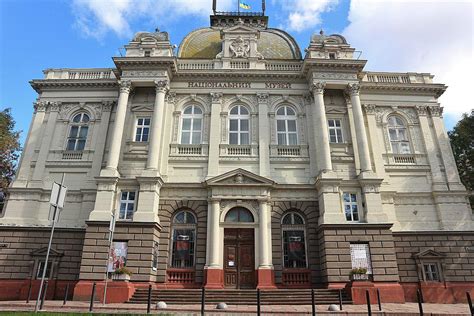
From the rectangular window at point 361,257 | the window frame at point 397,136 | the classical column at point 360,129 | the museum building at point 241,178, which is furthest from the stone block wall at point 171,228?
the window frame at point 397,136

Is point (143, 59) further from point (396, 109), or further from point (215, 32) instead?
point (396, 109)

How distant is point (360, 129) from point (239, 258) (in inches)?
432

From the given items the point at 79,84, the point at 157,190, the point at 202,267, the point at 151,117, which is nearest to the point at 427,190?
the point at 202,267

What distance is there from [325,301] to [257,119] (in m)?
11.9

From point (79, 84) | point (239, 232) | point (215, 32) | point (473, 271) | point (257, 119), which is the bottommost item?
point (473, 271)

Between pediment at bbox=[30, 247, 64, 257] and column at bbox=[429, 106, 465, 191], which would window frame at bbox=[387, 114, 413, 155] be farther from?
pediment at bbox=[30, 247, 64, 257]

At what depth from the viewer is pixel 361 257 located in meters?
19.0

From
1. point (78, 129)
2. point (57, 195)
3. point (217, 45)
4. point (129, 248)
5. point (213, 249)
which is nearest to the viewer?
point (57, 195)

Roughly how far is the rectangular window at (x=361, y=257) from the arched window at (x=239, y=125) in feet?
30.0

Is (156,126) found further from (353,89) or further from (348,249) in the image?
(348,249)

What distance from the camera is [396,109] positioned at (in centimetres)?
2453

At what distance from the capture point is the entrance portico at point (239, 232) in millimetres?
19320

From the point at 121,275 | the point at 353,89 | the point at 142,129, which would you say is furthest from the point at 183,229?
the point at 353,89

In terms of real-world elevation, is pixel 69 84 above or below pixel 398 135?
above
